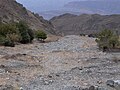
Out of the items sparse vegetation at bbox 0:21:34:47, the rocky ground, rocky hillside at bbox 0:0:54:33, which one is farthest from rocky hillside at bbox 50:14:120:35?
the rocky ground

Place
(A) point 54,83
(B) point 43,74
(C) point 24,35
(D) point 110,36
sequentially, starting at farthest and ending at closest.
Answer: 1. (C) point 24,35
2. (D) point 110,36
3. (B) point 43,74
4. (A) point 54,83

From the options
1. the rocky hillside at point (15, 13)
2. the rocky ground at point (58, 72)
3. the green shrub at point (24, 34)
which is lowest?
the rocky ground at point (58, 72)

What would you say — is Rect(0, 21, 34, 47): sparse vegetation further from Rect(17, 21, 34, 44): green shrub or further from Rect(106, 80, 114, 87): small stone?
Rect(106, 80, 114, 87): small stone

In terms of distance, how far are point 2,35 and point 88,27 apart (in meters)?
117

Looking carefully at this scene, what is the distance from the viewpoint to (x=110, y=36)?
43.1 meters

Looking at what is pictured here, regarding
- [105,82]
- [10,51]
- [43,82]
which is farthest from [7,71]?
[10,51]

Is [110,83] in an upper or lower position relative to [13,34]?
lower

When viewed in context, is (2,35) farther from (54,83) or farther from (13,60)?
(54,83)

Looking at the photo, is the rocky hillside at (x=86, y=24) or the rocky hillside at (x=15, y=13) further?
the rocky hillside at (x=86, y=24)

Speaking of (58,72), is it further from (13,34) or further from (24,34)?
(24,34)

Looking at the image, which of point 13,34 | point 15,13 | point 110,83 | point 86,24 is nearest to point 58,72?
point 110,83

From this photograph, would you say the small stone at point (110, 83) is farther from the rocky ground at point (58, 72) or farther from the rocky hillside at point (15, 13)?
the rocky hillside at point (15, 13)

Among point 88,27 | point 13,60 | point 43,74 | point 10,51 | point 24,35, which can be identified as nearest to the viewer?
point 43,74

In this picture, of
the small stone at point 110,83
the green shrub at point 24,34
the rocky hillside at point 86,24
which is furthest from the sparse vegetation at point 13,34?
the rocky hillside at point 86,24
